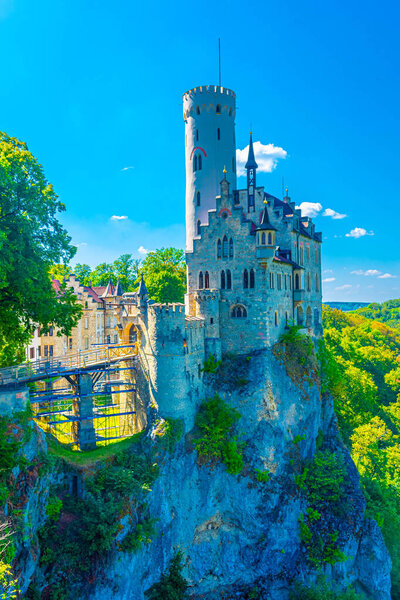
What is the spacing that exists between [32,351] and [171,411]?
25.7 metres

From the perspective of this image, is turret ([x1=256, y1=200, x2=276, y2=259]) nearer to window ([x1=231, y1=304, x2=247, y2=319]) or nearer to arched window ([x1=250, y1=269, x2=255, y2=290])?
arched window ([x1=250, y1=269, x2=255, y2=290])

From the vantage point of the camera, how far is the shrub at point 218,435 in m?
33.8

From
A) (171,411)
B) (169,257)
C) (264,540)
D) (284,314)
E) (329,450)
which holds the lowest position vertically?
(264,540)

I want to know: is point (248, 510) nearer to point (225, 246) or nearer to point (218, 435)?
point (218, 435)

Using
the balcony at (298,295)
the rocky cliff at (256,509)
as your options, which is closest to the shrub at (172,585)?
the rocky cliff at (256,509)

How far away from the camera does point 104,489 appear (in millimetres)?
28062

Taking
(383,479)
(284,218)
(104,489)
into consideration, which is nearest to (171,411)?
(104,489)

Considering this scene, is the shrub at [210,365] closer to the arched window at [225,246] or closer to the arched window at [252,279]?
the arched window at [252,279]

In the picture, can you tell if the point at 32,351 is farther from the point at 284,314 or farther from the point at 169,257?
the point at 284,314

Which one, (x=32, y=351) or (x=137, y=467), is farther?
(x=32, y=351)

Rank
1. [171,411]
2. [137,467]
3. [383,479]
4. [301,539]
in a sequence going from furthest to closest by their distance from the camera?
[383,479], [301,539], [171,411], [137,467]

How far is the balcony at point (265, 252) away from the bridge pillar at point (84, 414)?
1687 centimetres

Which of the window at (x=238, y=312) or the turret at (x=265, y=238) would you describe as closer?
the turret at (x=265, y=238)

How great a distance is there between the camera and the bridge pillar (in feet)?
105
